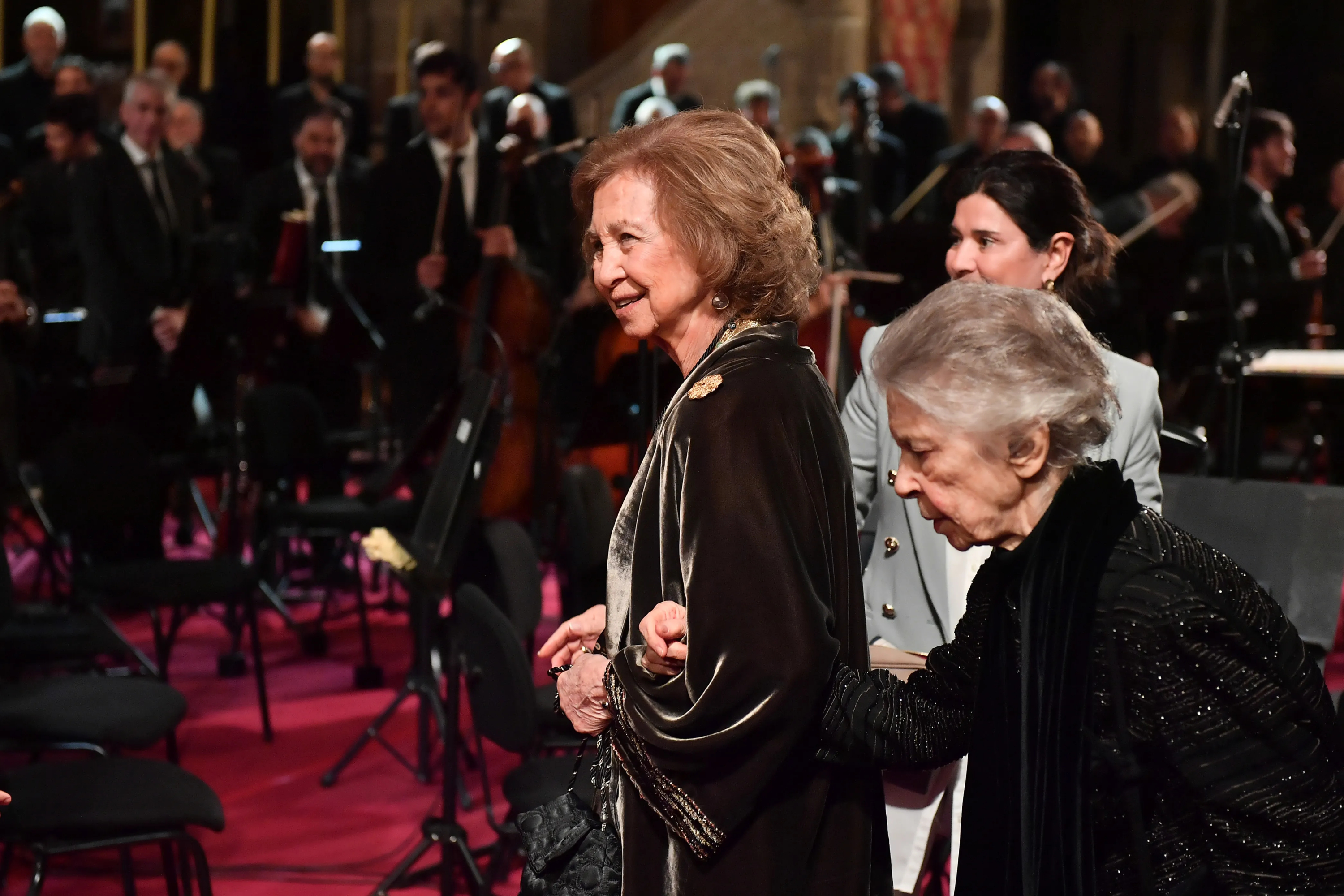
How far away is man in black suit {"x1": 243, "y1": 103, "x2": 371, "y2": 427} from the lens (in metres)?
6.43

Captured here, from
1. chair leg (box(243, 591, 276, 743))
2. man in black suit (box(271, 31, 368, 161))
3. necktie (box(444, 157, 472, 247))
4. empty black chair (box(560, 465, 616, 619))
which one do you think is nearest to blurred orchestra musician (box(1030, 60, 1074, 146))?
man in black suit (box(271, 31, 368, 161))

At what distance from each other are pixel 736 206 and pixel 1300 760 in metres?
0.87

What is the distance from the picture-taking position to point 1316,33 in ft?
37.1

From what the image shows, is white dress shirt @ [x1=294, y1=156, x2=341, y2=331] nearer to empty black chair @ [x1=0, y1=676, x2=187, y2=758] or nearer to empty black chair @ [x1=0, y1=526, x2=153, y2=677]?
empty black chair @ [x1=0, y1=526, x2=153, y2=677]

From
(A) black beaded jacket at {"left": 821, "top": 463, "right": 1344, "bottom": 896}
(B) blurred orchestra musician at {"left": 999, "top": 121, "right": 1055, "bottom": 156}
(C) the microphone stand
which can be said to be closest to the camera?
(A) black beaded jacket at {"left": 821, "top": 463, "right": 1344, "bottom": 896}

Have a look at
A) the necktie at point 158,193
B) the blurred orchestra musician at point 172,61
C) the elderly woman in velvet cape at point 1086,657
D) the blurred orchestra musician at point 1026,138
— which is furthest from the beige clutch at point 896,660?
the blurred orchestra musician at point 172,61

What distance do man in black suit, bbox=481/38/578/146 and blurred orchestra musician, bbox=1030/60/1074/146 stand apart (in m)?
3.18

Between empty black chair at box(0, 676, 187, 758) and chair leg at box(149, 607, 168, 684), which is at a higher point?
empty black chair at box(0, 676, 187, 758)

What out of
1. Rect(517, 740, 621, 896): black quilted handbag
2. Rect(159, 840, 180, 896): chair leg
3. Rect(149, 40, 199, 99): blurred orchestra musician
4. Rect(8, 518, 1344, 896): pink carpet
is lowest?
Rect(8, 518, 1344, 896): pink carpet

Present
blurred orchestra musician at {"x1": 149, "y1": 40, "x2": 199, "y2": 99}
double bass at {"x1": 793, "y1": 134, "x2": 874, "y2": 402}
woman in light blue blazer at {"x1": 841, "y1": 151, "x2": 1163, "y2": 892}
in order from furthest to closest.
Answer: blurred orchestra musician at {"x1": 149, "y1": 40, "x2": 199, "y2": 99}
double bass at {"x1": 793, "y1": 134, "x2": 874, "y2": 402}
woman in light blue blazer at {"x1": 841, "y1": 151, "x2": 1163, "y2": 892}

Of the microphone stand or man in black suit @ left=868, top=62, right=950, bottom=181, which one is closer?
the microphone stand

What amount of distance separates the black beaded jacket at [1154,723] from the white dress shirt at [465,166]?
479cm

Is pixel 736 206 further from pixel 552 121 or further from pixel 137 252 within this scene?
pixel 552 121

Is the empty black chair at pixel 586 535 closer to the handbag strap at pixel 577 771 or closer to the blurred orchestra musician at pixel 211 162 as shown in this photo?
the handbag strap at pixel 577 771
